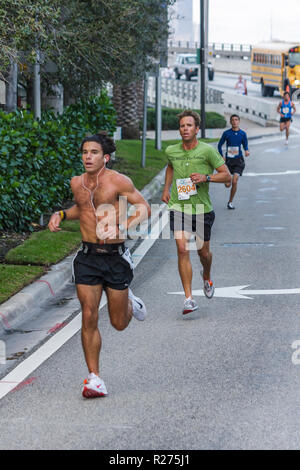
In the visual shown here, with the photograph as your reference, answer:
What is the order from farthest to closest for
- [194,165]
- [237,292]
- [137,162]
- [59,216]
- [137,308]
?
[137,162]
[237,292]
[194,165]
[137,308]
[59,216]

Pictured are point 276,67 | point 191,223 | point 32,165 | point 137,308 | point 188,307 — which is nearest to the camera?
point 137,308

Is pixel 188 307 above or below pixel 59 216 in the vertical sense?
below

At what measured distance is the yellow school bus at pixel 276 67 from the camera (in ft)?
193

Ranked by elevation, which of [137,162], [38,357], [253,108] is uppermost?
[253,108]

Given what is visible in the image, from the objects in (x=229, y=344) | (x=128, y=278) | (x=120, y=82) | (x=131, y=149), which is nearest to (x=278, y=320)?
(x=229, y=344)

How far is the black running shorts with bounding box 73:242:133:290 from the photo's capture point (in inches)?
278

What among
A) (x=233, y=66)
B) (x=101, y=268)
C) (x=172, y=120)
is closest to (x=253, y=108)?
(x=172, y=120)

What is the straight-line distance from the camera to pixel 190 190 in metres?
9.83

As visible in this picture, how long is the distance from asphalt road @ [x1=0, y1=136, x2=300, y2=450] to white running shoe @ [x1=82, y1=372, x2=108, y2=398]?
0.25 ft

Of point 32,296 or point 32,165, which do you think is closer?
point 32,296

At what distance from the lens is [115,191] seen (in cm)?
705

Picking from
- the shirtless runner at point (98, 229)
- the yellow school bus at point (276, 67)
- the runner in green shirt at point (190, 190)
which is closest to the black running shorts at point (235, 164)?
the runner in green shirt at point (190, 190)

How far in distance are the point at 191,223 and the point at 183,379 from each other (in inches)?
117

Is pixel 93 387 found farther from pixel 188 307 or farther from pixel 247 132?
pixel 247 132
